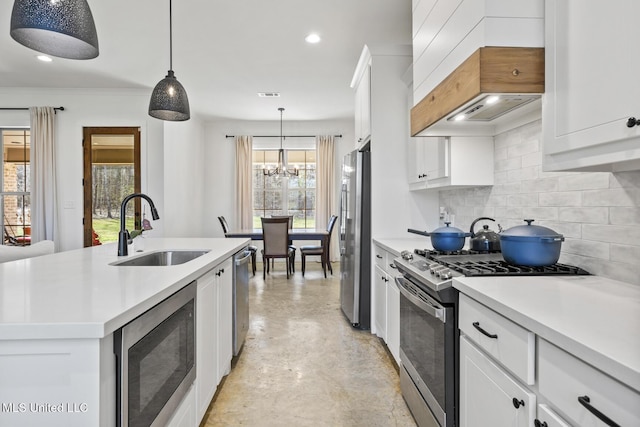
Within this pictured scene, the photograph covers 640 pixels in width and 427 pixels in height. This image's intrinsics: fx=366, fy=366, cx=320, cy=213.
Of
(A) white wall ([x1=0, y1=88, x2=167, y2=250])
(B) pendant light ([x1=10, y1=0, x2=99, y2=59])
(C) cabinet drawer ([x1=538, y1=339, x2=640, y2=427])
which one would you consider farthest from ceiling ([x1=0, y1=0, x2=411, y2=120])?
(C) cabinet drawer ([x1=538, y1=339, x2=640, y2=427])

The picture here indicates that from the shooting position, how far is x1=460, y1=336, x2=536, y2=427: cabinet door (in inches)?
40.3

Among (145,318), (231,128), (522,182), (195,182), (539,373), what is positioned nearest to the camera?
(539,373)

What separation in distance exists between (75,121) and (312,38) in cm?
383

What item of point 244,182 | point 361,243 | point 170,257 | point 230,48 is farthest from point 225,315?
point 244,182

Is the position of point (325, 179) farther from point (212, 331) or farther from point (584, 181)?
point (584, 181)

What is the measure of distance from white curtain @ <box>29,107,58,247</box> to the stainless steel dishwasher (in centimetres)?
382

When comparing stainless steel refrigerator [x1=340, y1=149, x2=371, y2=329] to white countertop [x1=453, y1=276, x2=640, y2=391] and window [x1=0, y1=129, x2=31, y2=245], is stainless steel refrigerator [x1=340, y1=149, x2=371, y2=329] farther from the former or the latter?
window [x1=0, y1=129, x2=31, y2=245]

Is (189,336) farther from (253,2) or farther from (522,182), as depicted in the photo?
(253,2)

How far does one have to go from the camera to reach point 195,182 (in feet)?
22.1

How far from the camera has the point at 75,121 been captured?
526 cm

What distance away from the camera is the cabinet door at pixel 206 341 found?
1755 millimetres

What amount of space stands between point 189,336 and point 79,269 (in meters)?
0.59

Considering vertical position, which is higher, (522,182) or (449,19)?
(449,19)

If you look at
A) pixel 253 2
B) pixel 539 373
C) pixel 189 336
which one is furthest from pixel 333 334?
pixel 253 2
